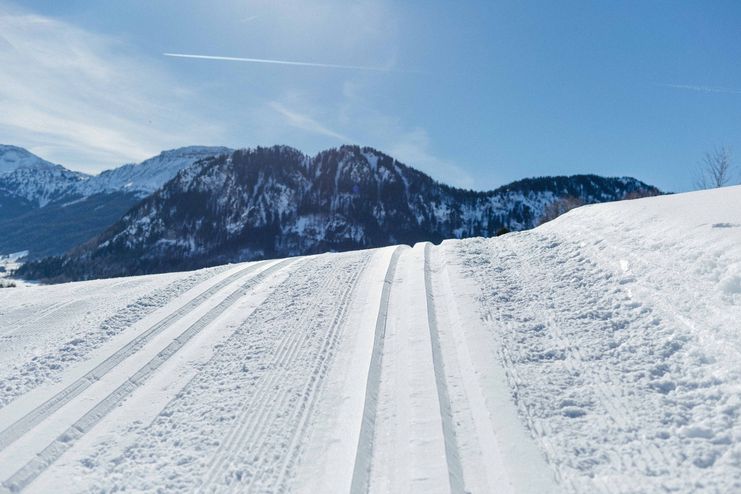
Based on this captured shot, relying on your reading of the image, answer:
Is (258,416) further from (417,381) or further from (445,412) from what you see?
(445,412)

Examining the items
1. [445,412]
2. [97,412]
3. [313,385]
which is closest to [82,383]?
[97,412]

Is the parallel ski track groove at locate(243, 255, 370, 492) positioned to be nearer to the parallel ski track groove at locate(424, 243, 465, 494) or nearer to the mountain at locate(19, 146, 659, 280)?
the parallel ski track groove at locate(424, 243, 465, 494)

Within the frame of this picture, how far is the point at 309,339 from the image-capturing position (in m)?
7.58

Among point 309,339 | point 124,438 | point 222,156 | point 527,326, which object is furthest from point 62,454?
point 222,156

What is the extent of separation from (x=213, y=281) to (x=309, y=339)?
570 centimetres

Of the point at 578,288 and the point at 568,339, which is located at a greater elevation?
the point at 578,288

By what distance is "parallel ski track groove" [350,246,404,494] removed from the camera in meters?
4.29

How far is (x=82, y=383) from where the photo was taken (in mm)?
6504

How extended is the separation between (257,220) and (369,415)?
176672mm

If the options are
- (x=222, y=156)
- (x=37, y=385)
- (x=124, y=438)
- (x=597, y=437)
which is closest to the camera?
(x=597, y=437)

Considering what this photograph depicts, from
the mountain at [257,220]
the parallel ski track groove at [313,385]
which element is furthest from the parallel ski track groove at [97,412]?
the mountain at [257,220]

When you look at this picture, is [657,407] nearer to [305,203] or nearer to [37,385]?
[37,385]

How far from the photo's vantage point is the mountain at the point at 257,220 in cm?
15862

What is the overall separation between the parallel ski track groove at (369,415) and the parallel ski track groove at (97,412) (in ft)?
11.0
